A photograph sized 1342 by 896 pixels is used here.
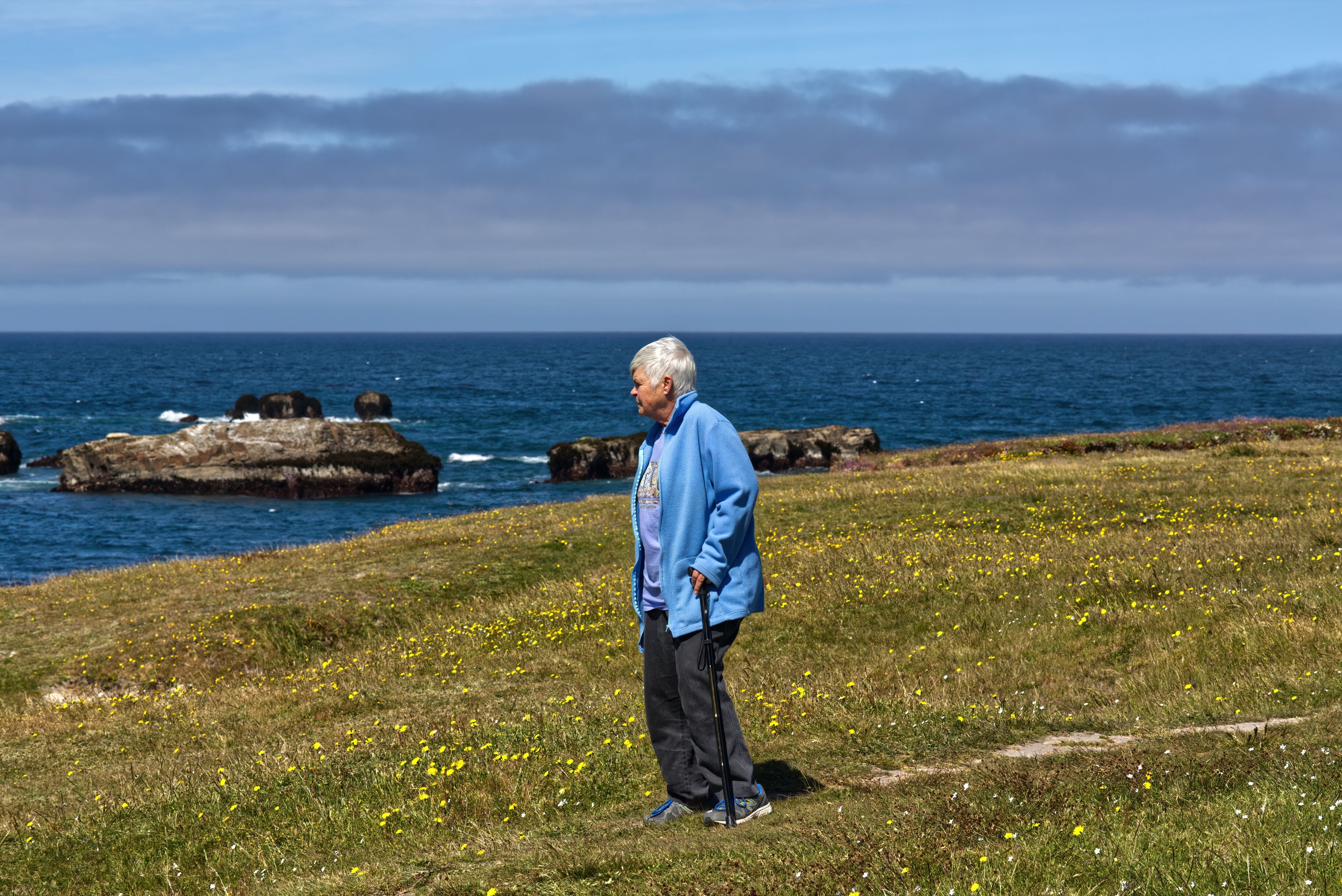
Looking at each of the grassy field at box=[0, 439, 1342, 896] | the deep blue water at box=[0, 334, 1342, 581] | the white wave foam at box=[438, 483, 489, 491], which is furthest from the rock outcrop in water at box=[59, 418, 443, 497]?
the grassy field at box=[0, 439, 1342, 896]

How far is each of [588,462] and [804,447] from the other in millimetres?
12838

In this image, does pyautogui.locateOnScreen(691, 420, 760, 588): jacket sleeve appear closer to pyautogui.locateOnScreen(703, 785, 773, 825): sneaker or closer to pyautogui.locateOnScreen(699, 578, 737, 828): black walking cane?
pyautogui.locateOnScreen(699, 578, 737, 828): black walking cane

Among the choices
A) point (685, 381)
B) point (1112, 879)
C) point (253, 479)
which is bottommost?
point (253, 479)

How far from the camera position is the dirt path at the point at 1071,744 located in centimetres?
862

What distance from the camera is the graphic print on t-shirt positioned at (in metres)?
7.39

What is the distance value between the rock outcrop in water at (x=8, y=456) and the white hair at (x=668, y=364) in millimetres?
71029

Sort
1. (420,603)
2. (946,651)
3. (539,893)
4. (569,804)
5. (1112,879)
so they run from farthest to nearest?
(420,603), (946,651), (569,804), (539,893), (1112,879)

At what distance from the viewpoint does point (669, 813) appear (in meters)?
7.65

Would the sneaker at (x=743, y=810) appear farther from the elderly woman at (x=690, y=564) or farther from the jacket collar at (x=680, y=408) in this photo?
the jacket collar at (x=680, y=408)

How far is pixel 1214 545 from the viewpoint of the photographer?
1731cm

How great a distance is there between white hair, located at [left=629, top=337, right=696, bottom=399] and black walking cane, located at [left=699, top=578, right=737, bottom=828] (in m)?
1.36

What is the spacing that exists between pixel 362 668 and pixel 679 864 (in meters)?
10.9

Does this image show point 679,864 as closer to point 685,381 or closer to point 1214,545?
point 685,381

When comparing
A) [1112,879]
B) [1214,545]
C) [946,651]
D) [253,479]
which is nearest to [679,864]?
[1112,879]
